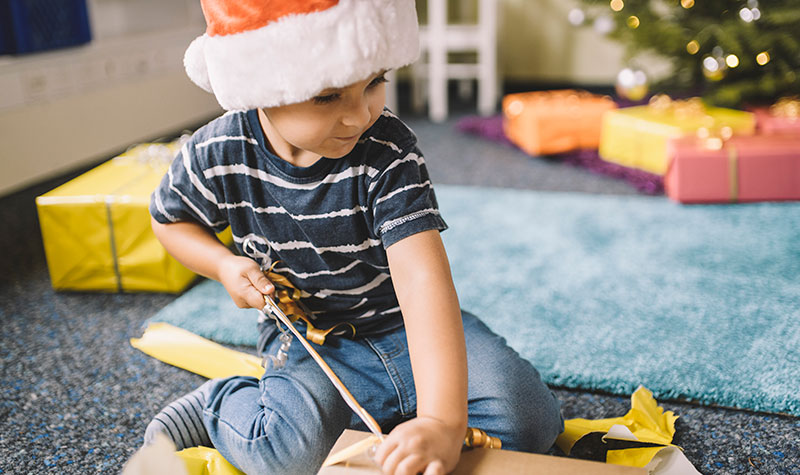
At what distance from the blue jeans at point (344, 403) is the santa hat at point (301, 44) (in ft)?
0.98

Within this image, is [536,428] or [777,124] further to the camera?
[777,124]

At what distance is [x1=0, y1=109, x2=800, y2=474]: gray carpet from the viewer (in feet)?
2.49

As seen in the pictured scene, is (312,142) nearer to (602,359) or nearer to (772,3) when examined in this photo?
(602,359)

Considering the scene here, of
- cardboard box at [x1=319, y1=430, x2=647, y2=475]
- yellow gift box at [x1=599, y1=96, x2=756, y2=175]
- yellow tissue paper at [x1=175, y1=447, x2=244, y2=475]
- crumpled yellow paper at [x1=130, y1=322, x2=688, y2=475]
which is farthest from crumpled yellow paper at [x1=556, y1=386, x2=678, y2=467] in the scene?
yellow gift box at [x1=599, y1=96, x2=756, y2=175]

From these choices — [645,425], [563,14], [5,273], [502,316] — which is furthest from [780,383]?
[563,14]

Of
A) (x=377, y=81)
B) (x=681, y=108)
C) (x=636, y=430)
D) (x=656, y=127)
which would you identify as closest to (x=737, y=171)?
(x=656, y=127)

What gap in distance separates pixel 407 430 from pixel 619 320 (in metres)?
0.61

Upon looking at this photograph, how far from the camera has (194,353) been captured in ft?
3.15

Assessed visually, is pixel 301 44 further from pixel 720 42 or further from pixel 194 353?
pixel 720 42

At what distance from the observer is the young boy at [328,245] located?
21.3 inches

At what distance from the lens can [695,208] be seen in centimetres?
152

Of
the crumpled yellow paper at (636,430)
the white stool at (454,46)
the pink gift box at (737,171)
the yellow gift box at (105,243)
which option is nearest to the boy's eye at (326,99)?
the crumpled yellow paper at (636,430)

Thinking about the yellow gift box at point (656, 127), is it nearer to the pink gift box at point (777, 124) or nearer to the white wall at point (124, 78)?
the pink gift box at point (777, 124)

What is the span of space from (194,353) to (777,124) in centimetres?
149
